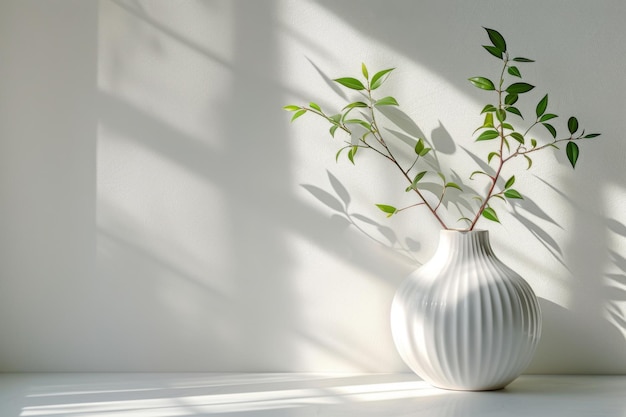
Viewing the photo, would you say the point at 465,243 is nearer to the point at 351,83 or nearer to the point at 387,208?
the point at 387,208

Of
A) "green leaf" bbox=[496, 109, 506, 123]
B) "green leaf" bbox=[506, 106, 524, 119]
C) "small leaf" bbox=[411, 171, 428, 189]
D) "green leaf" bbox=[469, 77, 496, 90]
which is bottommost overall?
"small leaf" bbox=[411, 171, 428, 189]

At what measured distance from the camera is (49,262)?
1.76m

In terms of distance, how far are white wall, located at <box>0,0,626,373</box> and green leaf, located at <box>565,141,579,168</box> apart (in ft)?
0.22

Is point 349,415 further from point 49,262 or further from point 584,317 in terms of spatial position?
point 49,262

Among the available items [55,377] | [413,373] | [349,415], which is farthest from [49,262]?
[413,373]

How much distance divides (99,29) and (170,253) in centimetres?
59

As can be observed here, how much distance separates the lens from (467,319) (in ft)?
4.99

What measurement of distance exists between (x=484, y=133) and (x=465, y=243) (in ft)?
0.96

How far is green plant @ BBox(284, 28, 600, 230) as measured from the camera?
66.1 inches

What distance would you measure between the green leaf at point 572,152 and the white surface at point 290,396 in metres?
0.55

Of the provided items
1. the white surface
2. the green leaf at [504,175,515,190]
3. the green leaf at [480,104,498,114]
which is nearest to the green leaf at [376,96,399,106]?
the green leaf at [480,104,498,114]

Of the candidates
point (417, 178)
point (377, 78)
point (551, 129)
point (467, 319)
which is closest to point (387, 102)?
point (377, 78)

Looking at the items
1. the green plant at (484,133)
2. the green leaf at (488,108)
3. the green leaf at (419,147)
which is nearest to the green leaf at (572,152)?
the green plant at (484,133)

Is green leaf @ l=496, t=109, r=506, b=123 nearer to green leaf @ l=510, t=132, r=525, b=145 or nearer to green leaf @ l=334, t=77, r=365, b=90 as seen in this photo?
green leaf @ l=510, t=132, r=525, b=145
